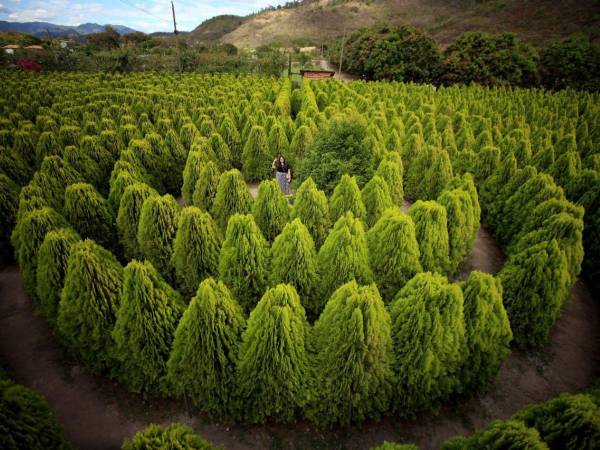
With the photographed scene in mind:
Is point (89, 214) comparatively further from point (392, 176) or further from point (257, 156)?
point (392, 176)

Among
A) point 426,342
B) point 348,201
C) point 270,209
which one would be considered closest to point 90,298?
point 270,209

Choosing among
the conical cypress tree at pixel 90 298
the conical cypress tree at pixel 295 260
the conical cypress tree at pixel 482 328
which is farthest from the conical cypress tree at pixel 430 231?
the conical cypress tree at pixel 90 298

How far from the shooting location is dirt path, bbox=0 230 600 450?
7199mm

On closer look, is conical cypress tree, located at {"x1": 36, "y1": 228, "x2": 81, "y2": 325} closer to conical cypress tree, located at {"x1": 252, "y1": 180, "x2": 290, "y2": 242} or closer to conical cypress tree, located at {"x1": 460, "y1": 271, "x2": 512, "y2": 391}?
conical cypress tree, located at {"x1": 252, "y1": 180, "x2": 290, "y2": 242}

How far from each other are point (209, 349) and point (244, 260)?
8.75 ft

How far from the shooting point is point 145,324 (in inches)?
267

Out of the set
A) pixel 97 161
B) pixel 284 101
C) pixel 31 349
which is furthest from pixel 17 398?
pixel 284 101

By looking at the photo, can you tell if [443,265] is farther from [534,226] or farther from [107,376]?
[107,376]

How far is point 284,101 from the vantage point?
1085 inches

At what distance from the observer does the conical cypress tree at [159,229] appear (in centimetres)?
977

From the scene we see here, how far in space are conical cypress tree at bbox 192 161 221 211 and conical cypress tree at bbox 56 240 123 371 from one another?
6.06m

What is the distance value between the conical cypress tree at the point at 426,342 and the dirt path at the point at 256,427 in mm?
855

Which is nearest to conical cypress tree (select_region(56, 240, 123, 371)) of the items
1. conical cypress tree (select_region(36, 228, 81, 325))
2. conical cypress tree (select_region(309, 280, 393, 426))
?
conical cypress tree (select_region(36, 228, 81, 325))

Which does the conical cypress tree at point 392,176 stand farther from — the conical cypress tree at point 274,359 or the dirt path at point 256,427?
the conical cypress tree at point 274,359
